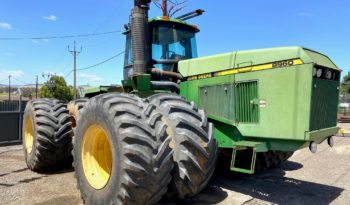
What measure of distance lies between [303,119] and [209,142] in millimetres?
1190

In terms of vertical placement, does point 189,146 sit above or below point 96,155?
above

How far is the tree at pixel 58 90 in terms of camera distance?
1820 inches

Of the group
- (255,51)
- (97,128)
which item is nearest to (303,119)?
(255,51)

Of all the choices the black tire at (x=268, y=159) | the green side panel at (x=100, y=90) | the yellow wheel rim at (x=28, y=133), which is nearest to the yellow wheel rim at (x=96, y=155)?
the green side panel at (x=100, y=90)

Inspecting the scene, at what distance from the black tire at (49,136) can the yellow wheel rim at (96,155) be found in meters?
2.06

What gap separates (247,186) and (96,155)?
2570 mm

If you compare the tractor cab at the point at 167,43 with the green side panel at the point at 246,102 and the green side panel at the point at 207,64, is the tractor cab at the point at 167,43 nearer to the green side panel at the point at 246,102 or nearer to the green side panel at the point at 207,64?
the green side panel at the point at 207,64

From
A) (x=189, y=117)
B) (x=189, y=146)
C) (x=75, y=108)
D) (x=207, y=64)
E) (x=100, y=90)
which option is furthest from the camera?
(x=100, y=90)

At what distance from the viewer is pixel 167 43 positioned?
20.4ft

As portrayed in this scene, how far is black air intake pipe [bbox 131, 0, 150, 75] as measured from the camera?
19.0 ft

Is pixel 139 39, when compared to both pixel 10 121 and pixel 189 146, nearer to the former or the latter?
pixel 189 146

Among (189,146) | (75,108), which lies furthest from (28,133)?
(189,146)

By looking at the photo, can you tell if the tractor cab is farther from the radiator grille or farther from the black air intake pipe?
the radiator grille

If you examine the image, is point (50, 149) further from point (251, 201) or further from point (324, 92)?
point (324, 92)
